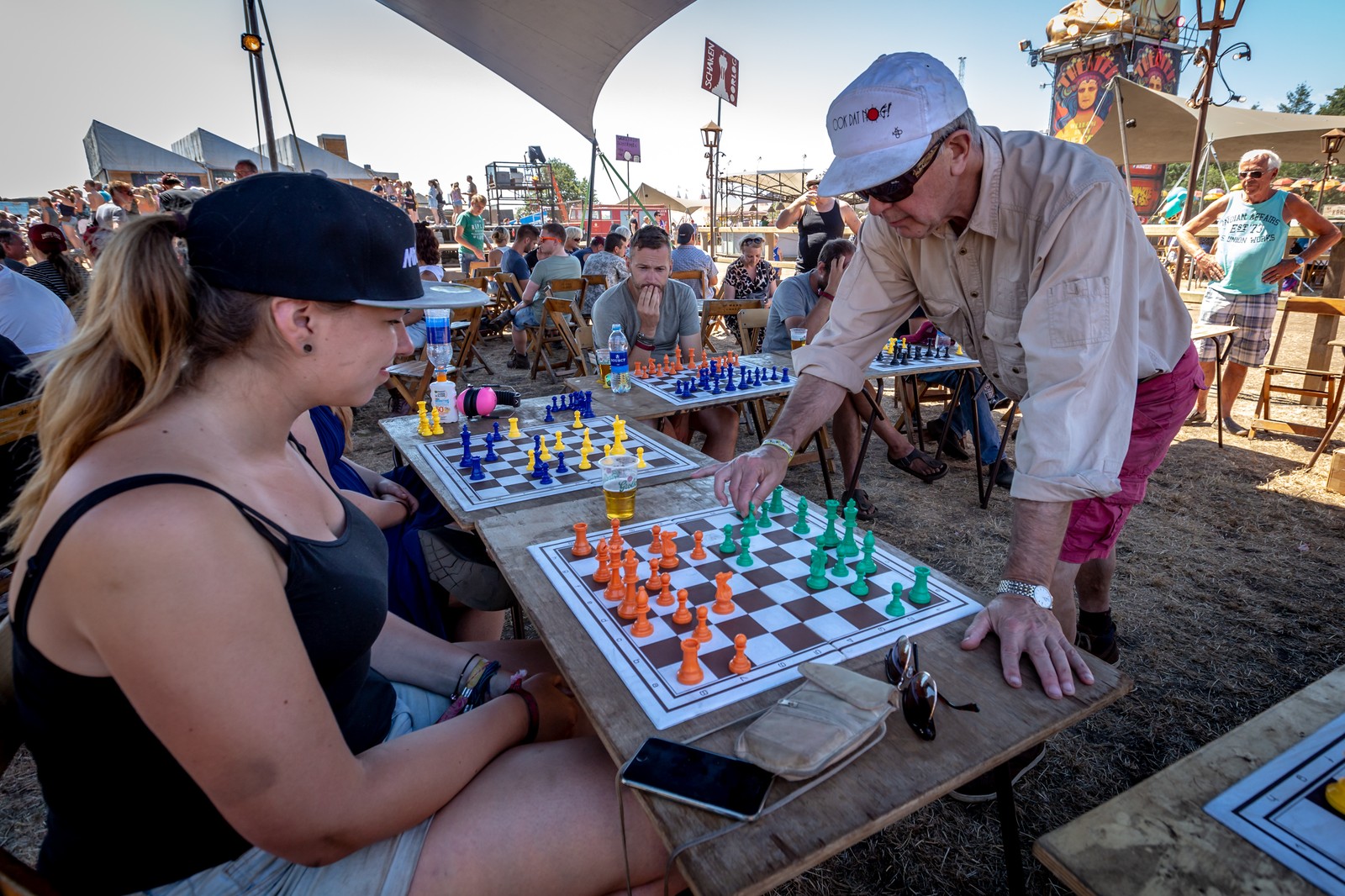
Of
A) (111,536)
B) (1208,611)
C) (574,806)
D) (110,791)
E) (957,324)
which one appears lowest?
(1208,611)

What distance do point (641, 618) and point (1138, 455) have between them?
1.67 metres

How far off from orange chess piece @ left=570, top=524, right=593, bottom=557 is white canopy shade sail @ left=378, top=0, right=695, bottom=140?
547cm

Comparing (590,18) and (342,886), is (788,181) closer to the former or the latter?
(590,18)

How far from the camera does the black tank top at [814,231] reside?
672 cm

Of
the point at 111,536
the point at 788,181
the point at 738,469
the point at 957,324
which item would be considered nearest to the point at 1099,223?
the point at 957,324

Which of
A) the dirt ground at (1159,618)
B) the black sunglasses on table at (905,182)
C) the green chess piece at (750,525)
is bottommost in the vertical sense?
the dirt ground at (1159,618)

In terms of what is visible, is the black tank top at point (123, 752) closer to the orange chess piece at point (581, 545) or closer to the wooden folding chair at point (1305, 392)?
the orange chess piece at point (581, 545)

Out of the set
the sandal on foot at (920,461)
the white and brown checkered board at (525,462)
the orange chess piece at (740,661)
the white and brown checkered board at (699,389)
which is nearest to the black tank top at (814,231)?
the sandal on foot at (920,461)

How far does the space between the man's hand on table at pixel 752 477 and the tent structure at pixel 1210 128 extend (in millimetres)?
12564

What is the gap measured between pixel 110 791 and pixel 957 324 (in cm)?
224

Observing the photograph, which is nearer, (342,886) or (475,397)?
(342,886)

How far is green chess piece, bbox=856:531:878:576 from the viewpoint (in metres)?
1.60

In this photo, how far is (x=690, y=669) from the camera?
1231mm

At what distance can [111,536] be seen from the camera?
2.71ft
